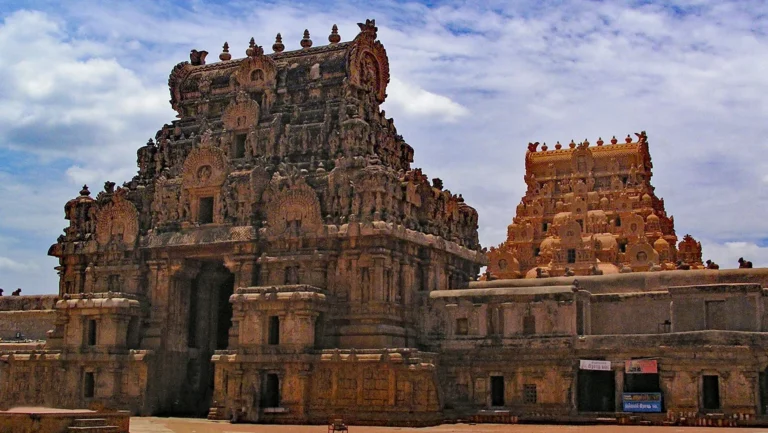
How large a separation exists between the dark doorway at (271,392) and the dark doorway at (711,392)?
56.5 feet

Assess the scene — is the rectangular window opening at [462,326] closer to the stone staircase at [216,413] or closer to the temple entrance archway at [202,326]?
the stone staircase at [216,413]

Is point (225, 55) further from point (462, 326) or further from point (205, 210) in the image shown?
point (462, 326)

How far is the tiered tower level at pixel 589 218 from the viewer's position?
77.6m

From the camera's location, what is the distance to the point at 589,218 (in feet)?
271

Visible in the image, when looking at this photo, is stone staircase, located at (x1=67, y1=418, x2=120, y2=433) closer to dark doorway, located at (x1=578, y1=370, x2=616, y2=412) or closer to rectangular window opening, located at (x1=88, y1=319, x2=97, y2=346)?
rectangular window opening, located at (x1=88, y1=319, x2=97, y2=346)

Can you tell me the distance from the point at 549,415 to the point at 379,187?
39.1ft

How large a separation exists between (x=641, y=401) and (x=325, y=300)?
44.7 ft

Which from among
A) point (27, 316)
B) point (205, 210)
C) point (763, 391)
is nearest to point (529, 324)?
point (763, 391)

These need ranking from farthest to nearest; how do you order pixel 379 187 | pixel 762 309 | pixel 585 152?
A: pixel 585 152
pixel 379 187
pixel 762 309

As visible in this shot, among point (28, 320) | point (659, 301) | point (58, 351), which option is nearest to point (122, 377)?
point (58, 351)

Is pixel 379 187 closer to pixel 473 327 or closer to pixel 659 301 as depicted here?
pixel 473 327

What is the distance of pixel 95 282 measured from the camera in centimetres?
5078

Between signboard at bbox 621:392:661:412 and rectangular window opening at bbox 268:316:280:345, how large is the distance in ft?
47.8

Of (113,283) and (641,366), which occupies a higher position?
(113,283)
